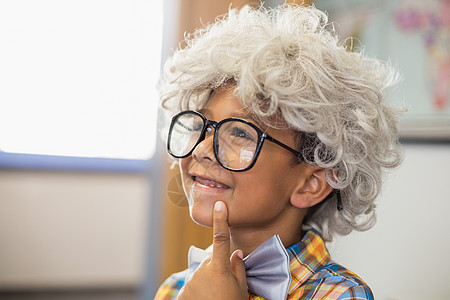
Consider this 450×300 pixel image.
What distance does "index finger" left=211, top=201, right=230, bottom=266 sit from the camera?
1074 mm

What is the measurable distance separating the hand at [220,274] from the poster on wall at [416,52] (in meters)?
0.63

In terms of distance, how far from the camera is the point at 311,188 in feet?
3.94

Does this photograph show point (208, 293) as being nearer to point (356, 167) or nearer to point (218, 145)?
point (218, 145)

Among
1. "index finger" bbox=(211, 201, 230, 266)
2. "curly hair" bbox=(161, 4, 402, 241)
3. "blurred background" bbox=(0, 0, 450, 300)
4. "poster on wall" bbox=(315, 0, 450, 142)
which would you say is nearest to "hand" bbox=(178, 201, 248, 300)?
"index finger" bbox=(211, 201, 230, 266)

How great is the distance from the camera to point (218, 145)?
1.11 meters

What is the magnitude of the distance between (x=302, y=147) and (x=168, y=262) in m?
1.53

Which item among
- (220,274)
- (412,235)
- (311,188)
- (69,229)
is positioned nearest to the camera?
(220,274)

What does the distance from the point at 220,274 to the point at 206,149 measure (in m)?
0.26

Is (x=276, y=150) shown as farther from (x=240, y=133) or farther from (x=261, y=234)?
(x=261, y=234)

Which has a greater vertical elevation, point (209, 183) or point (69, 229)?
point (209, 183)

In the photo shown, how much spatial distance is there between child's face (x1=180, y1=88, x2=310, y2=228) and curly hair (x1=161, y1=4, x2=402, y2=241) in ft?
0.14

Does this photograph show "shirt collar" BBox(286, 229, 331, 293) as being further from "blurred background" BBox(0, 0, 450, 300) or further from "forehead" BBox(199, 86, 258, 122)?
"blurred background" BBox(0, 0, 450, 300)

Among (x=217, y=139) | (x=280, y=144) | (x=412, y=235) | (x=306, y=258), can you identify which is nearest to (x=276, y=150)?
(x=280, y=144)

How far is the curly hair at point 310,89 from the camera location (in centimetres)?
109
